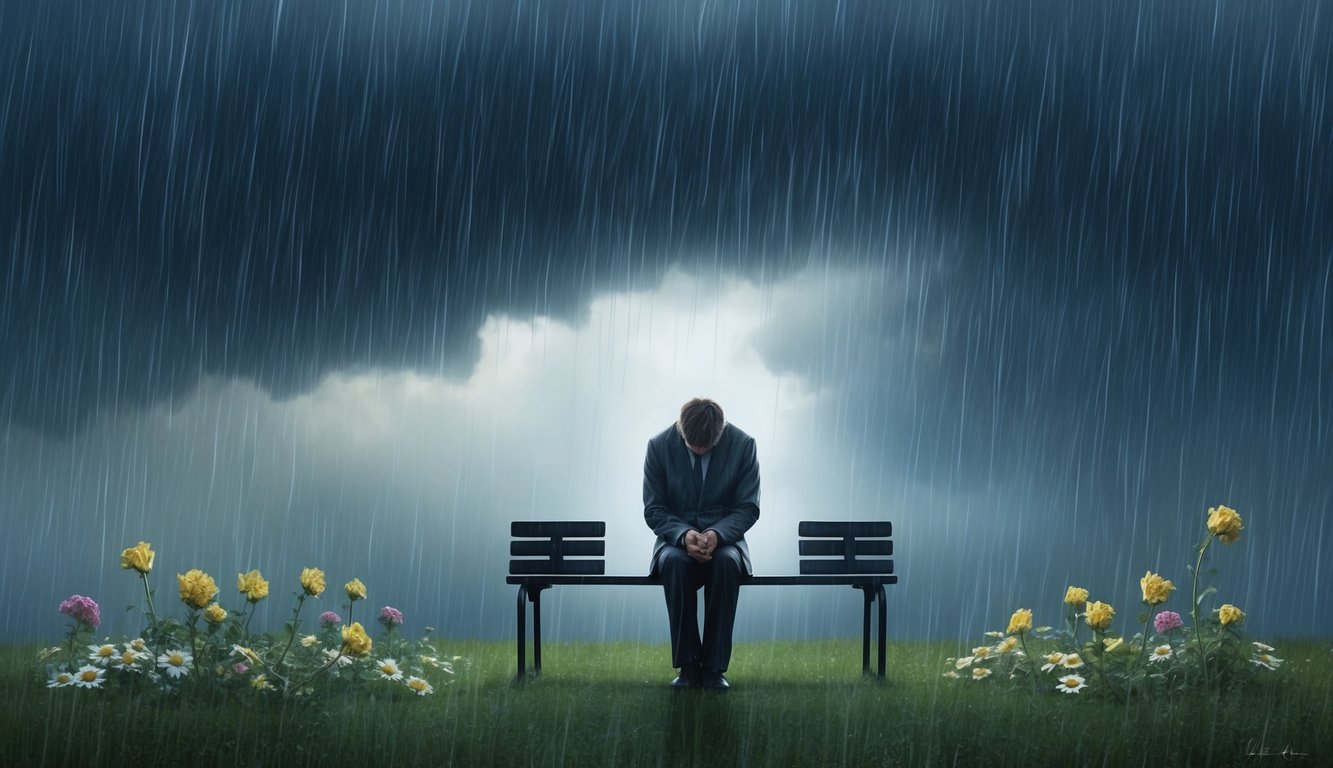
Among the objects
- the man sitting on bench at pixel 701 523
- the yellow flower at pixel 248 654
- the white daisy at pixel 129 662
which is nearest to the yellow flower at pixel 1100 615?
the man sitting on bench at pixel 701 523

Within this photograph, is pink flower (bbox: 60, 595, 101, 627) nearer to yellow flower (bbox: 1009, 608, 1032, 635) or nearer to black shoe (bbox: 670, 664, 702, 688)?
black shoe (bbox: 670, 664, 702, 688)

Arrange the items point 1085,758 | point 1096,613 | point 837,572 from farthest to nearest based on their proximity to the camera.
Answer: point 837,572 < point 1096,613 < point 1085,758

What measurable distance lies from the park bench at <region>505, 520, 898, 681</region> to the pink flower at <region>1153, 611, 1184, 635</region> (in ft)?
5.43

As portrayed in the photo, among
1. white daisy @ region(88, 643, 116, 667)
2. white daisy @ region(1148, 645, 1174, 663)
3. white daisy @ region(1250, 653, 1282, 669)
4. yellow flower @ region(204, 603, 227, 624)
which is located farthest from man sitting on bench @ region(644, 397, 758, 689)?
white daisy @ region(88, 643, 116, 667)

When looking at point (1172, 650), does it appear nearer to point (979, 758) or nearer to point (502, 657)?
point (979, 758)

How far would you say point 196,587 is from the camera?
575 cm

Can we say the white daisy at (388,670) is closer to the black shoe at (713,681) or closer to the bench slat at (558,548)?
the bench slat at (558,548)

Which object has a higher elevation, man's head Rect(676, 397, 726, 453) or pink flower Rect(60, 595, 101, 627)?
man's head Rect(676, 397, 726, 453)

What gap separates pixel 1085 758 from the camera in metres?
4.88

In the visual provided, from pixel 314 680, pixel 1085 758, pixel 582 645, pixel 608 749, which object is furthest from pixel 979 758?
pixel 582 645

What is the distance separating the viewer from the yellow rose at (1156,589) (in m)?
6.58

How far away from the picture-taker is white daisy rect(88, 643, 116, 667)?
6.30 meters

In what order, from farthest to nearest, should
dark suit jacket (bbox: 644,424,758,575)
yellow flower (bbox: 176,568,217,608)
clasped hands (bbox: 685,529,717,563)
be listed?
dark suit jacket (bbox: 644,424,758,575) < clasped hands (bbox: 685,529,717,563) < yellow flower (bbox: 176,568,217,608)

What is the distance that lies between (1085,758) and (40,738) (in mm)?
4650
